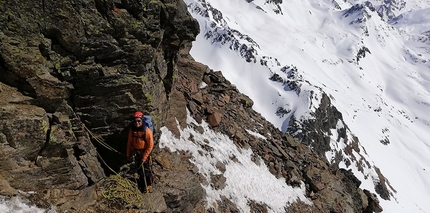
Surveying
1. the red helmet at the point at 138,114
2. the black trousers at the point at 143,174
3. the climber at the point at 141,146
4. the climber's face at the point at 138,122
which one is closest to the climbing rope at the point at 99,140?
the climber at the point at 141,146

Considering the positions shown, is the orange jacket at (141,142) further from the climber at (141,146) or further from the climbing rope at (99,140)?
the climbing rope at (99,140)

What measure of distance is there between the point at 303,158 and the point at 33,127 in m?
20.3

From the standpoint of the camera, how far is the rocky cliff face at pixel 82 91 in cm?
882

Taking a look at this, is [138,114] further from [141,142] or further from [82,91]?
[82,91]

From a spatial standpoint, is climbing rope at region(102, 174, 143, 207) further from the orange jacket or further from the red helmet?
the red helmet

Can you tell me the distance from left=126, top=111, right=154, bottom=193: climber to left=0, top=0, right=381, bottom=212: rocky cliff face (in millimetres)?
633

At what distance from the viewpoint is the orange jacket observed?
1094 cm

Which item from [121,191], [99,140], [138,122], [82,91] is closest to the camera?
[82,91]

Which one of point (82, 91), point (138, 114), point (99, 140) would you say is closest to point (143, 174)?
point (99, 140)

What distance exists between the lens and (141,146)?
36.3 feet

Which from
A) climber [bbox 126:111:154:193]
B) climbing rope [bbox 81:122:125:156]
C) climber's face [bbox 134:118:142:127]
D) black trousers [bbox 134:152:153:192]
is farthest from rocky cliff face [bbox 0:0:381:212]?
climber's face [bbox 134:118:142:127]

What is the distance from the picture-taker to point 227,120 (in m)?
21.9

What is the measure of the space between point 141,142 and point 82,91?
8.48ft

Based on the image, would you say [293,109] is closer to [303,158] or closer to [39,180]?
[303,158]
